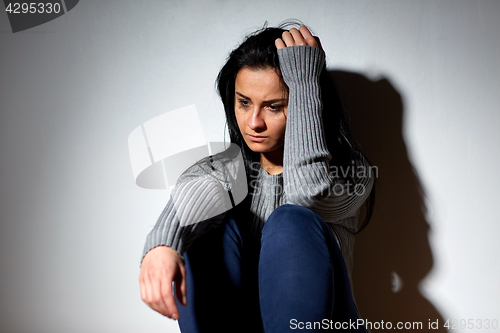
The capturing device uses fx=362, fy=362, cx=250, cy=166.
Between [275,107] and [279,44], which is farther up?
[279,44]

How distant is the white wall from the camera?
3.05 ft

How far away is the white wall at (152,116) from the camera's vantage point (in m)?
0.93

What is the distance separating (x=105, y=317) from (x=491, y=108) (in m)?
1.28

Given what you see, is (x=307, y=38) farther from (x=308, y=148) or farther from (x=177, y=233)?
(x=177, y=233)

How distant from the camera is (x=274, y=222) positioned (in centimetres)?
68

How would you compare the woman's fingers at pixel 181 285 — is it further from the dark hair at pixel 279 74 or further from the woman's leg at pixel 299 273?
the dark hair at pixel 279 74

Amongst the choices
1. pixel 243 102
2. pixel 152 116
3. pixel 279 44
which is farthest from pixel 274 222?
pixel 152 116

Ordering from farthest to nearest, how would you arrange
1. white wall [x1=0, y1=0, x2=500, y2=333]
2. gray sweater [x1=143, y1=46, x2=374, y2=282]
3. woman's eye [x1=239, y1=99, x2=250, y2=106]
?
white wall [x1=0, y1=0, x2=500, y2=333] < woman's eye [x1=239, y1=99, x2=250, y2=106] < gray sweater [x1=143, y1=46, x2=374, y2=282]

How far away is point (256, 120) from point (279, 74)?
0.12m

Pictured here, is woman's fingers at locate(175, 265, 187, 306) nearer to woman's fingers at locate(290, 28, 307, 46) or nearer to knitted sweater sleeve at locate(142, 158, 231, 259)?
knitted sweater sleeve at locate(142, 158, 231, 259)

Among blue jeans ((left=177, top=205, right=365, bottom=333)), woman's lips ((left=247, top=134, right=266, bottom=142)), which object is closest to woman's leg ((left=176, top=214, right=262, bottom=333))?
blue jeans ((left=177, top=205, right=365, bottom=333))

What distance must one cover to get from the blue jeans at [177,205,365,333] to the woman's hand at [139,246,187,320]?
105 millimetres

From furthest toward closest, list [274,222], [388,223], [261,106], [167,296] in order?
[388,223] → [261,106] → [274,222] → [167,296]

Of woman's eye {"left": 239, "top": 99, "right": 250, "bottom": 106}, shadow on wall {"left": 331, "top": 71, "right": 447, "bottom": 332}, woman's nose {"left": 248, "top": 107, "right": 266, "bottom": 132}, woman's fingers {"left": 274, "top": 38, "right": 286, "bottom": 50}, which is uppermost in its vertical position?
woman's fingers {"left": 274, "top": 38, "right": 286, "bottom": 50}
